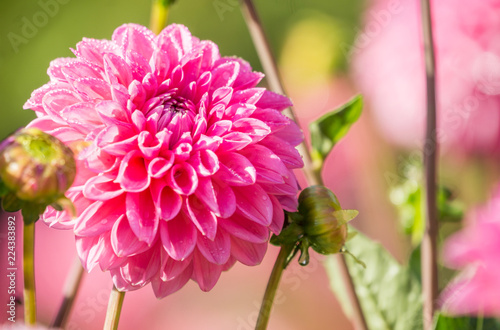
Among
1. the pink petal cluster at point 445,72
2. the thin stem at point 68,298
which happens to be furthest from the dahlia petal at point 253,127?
the pink petal cluster at point 445,72

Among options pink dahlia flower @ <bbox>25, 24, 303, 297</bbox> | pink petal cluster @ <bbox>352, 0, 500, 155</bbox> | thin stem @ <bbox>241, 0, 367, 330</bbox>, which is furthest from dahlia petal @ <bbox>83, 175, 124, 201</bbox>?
pink petal cluster @ <bbox>352, 0, 500, 155</bbox>

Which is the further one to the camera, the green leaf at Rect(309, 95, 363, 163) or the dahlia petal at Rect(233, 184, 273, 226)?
the green leaf at Rect(309, 95, 363, 163)

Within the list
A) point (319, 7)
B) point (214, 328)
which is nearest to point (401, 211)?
point (214, 328)

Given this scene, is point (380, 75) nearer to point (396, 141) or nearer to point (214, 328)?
point (396, 141)

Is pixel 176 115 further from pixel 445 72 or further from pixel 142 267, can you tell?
pixel 445 72

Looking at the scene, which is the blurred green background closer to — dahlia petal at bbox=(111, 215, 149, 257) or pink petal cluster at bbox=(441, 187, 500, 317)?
pink petal cluster at bbox=(441, 187, 500, 317)

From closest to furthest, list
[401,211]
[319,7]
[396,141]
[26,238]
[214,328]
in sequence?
[26,238] → [401,211] → [214,328] → [396,141] → [319,7]

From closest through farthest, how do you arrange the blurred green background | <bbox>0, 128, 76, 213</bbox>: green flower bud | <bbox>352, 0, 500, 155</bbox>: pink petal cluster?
1. <bbox>0, 128, 76, 213</bbox>: green flower bud
2. <bbox>352, 0, 500, 155</bbox>: pink petal cluster
3. the blurred green background
